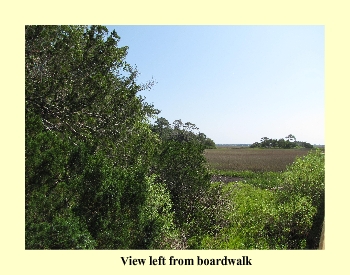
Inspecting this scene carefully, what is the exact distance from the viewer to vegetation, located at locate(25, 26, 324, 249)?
634cm

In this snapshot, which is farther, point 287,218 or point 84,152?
point 287,218

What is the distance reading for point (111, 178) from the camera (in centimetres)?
711

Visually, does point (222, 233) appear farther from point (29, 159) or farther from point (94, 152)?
point (29, 159)

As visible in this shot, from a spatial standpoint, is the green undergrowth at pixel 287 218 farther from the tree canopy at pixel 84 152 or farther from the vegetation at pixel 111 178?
the tree canopy at pixel 84 152

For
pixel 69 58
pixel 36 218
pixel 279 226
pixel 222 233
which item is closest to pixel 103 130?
pixel 69 58

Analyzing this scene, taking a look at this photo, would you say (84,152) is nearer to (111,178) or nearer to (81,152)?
(81,152)

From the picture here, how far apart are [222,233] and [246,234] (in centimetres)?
73

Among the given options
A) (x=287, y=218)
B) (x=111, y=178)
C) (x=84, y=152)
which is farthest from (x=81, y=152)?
(x=287, y=218)

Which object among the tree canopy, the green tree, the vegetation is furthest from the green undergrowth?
the green tree

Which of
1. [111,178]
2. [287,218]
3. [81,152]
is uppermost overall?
[81,152]

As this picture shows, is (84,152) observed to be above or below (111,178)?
above

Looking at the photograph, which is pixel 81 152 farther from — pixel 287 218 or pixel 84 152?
pixel 287 218

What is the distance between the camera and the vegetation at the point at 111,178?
6.34 meters

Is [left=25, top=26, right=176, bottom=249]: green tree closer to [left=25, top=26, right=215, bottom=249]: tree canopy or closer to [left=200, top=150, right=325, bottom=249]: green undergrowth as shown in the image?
[left=25, top=26, right=215, bottom=249]: tree canopy
